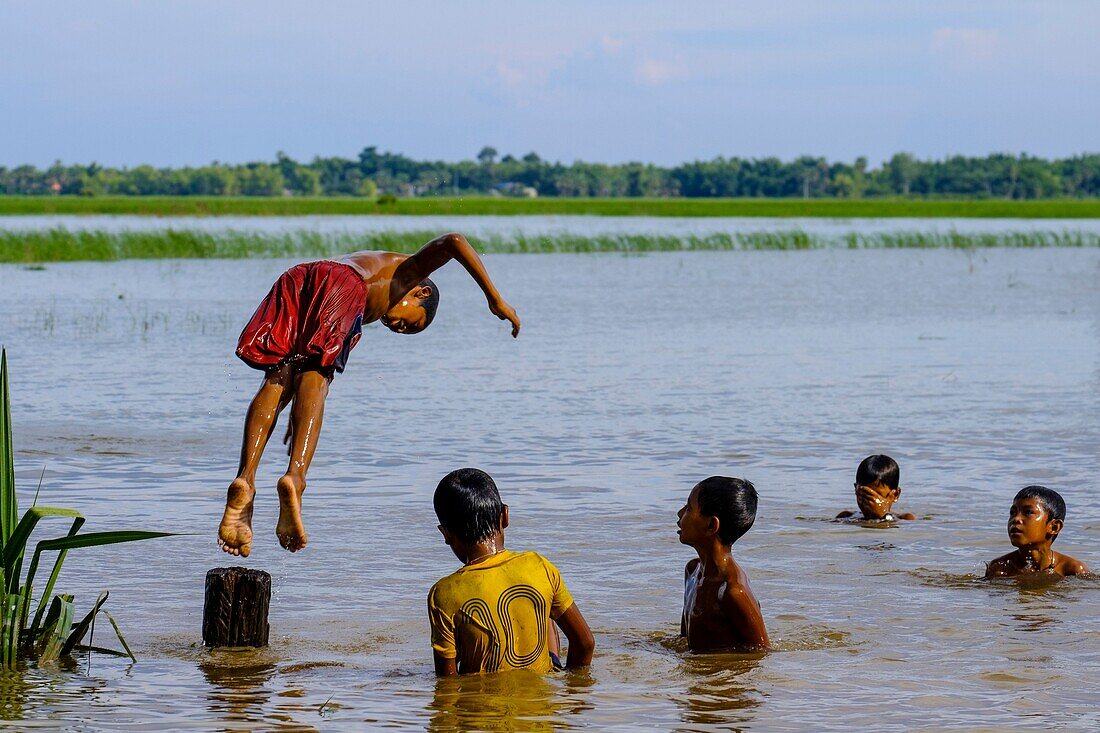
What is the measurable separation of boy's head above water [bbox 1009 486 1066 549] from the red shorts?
11.6 feet

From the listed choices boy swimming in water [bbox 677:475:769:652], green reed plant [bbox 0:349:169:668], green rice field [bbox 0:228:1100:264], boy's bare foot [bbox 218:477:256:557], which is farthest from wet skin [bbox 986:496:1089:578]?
green rice field [bbox 0:228:1100:264]

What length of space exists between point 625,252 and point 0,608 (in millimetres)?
40662

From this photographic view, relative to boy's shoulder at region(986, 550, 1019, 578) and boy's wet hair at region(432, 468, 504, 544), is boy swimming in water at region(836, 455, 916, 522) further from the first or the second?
boy's wet hair at region(432, 468, 504, 544)

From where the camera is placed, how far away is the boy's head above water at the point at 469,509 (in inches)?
207

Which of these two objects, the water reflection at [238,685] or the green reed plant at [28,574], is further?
the water reflection at [238,685]

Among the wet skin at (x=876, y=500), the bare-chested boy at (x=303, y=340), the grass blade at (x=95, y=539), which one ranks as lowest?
the wet skin at (x=876, y=500)

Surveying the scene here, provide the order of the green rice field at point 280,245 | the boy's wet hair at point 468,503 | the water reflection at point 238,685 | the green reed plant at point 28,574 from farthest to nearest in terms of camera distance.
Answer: the green rice field at point 280,245, the water reflection at point 238,685, the green reed plant at point 28,574, the boy's wet hair at point 468,503

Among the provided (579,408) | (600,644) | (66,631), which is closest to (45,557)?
(66,631)

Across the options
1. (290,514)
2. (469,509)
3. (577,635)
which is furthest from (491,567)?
(290,514)

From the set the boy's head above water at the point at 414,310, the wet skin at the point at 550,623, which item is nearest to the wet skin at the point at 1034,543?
the wet skin at the point at 550,623

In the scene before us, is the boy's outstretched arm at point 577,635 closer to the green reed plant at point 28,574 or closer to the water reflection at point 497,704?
the water reflection at point 497,704

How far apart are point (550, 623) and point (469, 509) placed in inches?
24.2

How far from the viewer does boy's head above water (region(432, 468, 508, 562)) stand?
5.25 m

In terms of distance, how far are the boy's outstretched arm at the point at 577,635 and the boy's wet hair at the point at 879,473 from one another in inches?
157
